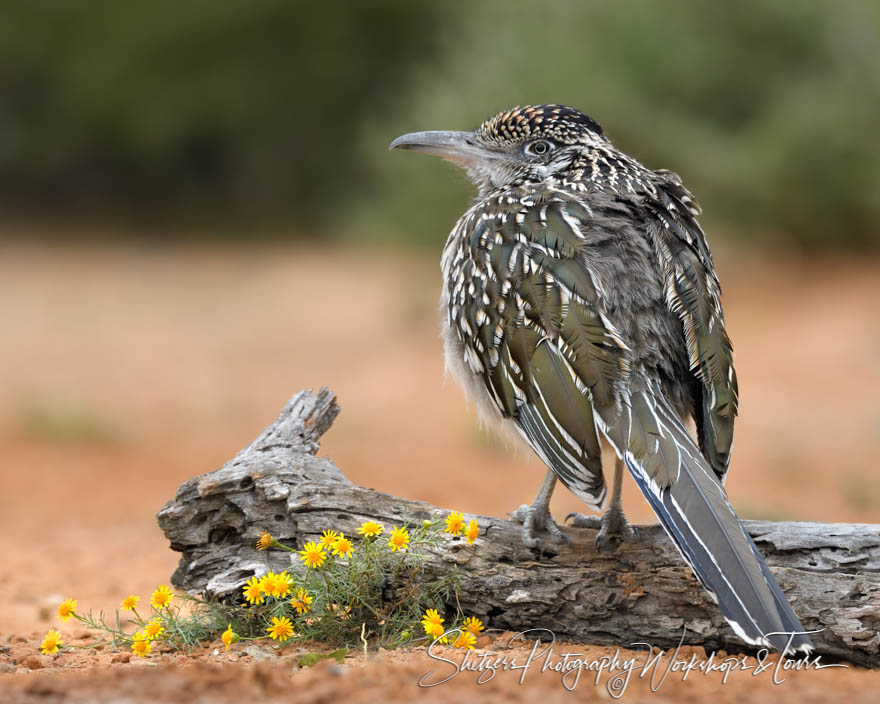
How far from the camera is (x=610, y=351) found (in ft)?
13.0

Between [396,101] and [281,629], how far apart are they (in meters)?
18.6

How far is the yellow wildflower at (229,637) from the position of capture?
371 cm

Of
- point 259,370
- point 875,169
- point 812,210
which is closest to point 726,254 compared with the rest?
point 812,210

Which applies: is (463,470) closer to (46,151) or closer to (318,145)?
(318,145)

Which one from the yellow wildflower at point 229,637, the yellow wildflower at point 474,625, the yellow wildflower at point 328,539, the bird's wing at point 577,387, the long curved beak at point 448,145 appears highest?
the long curved beak at point 448,145

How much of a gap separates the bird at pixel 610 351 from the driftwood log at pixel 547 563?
151 millimetres

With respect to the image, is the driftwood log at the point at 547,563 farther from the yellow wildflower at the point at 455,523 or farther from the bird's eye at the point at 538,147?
the bird's eye at the point at 538,147

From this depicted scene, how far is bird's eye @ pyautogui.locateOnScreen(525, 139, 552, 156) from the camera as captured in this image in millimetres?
5133

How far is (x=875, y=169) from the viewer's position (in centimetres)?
1329

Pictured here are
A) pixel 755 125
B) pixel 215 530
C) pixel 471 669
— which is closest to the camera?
pixel 471 669

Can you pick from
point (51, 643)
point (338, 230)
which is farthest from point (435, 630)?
point (338, 230)

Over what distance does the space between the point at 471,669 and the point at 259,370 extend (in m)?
10.7

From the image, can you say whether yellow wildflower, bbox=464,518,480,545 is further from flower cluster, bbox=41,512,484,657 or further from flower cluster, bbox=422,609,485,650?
flower cluster, bbox=422,609,485,650

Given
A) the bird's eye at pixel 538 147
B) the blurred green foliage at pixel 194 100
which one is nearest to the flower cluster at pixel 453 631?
the bird's eye at pixel 538 147
